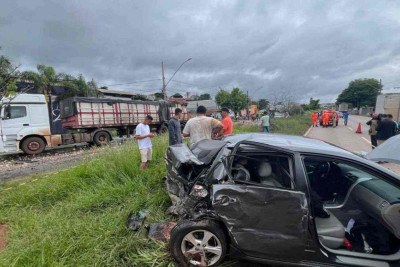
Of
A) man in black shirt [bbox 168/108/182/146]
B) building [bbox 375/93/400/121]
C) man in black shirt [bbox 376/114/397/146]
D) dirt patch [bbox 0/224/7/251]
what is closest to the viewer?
dirt patch [bbox 0/224/7/251]

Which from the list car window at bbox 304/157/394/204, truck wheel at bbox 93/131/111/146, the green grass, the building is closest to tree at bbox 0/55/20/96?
the green grass

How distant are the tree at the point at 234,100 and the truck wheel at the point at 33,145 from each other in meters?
43.2

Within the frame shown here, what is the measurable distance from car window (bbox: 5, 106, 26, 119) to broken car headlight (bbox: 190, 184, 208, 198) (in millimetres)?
11461

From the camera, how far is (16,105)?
1122 centimetres

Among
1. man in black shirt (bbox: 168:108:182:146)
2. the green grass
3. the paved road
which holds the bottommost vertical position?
the paved road

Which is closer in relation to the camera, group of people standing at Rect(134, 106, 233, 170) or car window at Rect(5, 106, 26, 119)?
group of people standing at Rect(134, 106, 233, 170)

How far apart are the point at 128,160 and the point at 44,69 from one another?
26.6 m

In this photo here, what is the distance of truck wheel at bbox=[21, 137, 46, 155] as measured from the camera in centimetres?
1152

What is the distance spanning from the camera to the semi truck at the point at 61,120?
36.8ft

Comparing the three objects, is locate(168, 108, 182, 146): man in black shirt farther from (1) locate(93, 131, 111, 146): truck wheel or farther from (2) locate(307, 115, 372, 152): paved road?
(1) locate(93, 131, 111, 146): truck wheel

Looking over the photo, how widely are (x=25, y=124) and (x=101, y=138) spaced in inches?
146

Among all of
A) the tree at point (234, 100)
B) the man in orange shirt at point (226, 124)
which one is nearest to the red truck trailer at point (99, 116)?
the man in orange shirt at point (226, 124)

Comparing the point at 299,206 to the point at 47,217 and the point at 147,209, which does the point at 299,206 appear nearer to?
the point at 147,209

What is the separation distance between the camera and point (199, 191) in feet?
9.20
